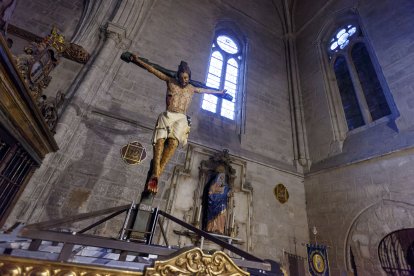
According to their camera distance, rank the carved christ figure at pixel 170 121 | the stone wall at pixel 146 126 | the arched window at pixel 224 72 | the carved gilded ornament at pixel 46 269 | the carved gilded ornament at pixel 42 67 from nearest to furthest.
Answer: the carved gilded ornament at pixel 46 269 → the carved christ figure at pixel 170 121 → the carved gilded ornament at pixel 42 67 → the stone wall at pixel 146 126 → the arched window at pixel 224 72

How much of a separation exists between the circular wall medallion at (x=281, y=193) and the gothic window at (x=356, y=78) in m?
2.77

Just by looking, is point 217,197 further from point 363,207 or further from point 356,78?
point 356,78

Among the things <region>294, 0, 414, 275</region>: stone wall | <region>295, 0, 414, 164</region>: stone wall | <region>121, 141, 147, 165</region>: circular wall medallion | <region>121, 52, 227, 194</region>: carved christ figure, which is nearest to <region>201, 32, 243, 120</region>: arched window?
<region>121, 141, 147, 165</region>: circular wall medallion

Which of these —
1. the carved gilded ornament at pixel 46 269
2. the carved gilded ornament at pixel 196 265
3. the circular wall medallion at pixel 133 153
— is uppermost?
the circular wall medallion at pixel 133 153

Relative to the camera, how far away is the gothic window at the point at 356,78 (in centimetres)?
609

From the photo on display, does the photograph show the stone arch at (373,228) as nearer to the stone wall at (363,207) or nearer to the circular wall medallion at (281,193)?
the stone wall at (363,207)

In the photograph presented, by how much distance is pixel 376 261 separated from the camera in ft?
14.6

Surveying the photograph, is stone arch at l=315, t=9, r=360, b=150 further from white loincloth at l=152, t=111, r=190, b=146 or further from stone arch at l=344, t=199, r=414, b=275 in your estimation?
white loincloth at l=152, t=111, r=190, b=146

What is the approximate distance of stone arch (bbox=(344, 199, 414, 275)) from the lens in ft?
14.2

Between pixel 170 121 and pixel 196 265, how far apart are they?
1649mm

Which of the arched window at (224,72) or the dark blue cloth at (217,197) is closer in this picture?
the dark blue cloth at (217,197)

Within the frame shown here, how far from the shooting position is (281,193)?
243 inches

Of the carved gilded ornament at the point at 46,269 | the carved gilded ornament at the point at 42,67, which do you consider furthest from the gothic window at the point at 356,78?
the carved gilded ornament at the point at 42,67

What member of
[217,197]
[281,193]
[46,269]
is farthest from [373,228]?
[46,269]
